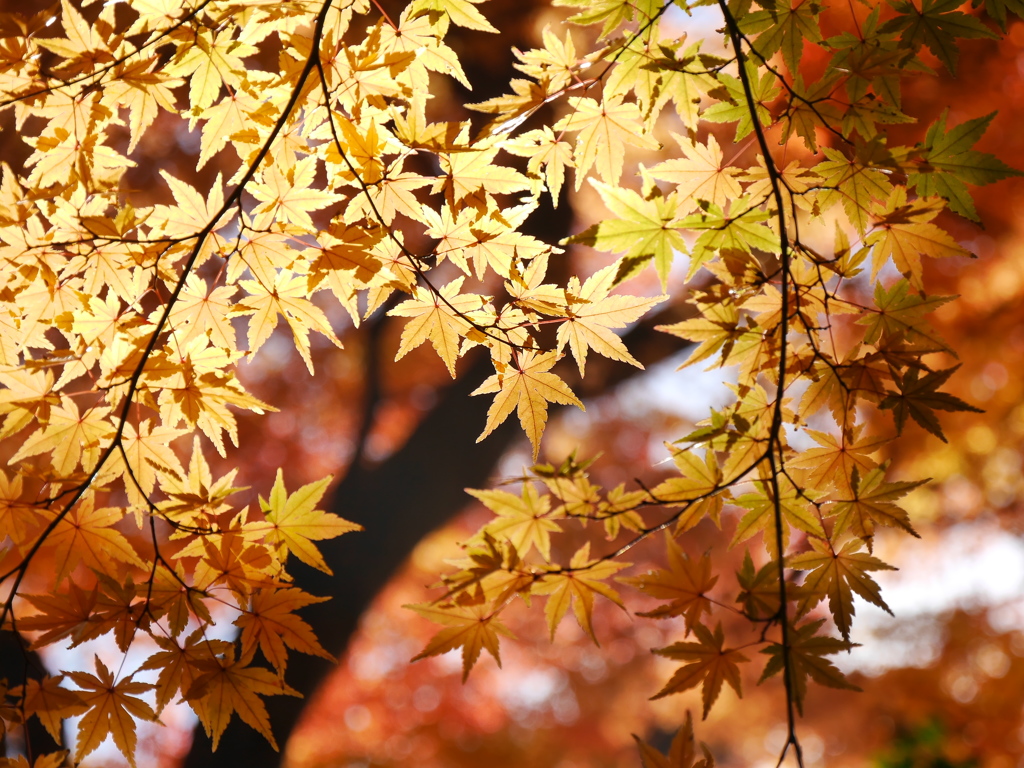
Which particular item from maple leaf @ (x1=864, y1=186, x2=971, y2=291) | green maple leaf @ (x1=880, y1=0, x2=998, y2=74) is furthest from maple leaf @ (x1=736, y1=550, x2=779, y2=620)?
green maple leaf @ (x1=880, y1=0, x2=998, y2=74)

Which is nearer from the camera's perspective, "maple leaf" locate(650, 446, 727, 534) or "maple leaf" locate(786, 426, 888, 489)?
"maple leaf" locate(650, 446, 727, 534)

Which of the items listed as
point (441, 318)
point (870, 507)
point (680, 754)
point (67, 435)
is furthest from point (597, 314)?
point (67, 435)

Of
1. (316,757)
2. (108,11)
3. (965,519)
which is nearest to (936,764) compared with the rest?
(965,519)

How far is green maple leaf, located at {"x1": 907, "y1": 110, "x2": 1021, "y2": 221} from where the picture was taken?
94cm

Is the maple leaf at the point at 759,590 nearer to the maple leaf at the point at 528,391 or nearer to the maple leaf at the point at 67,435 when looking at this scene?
the maple leaf at the point at 528,391

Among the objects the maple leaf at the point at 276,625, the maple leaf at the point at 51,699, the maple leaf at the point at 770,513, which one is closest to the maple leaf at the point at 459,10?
the maple leaf at the point at 770,513

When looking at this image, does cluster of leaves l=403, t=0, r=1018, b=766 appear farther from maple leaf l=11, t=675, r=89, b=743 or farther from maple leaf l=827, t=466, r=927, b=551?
maple leaf l=11, t=675, r=89, b=743

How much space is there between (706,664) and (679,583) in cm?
11

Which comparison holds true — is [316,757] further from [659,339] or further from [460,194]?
[460,194]

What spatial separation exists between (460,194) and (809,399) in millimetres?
690

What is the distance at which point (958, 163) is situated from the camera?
97cm

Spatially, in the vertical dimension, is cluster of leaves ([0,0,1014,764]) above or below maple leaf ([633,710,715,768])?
above

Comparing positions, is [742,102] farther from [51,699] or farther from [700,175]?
[51,699]

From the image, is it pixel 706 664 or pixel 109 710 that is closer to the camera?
pixel 706 664
